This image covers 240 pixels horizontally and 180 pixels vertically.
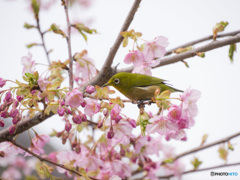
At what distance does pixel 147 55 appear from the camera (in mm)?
1612

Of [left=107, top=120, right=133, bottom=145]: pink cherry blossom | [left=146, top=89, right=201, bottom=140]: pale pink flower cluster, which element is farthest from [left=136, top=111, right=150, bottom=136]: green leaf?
[left=107, top=120, right=133, bottom=145]: pink cherry blossom

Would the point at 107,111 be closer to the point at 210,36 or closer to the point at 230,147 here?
the point at 210,36

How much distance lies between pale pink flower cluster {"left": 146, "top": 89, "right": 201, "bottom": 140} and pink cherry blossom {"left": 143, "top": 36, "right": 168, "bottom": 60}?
21.6 inches

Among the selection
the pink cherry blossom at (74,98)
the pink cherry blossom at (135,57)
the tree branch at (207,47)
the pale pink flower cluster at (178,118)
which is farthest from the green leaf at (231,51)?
the pink cherry blossom at (74,98)

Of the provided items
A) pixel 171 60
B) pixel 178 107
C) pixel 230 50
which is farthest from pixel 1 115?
pixel 230 50

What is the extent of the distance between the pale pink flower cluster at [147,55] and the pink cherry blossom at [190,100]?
1.62ft

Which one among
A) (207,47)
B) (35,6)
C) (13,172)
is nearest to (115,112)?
(207,47)

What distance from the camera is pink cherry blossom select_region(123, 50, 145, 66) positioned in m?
1.62

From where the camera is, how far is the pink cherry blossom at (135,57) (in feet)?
5.33

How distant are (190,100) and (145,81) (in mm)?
511

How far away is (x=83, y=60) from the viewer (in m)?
1.84

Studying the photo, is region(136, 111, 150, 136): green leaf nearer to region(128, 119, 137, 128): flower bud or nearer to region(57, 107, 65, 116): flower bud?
region(128, 119, 137, 128): flower bud

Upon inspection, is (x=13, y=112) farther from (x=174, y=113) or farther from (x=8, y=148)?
(x=174, y=113)

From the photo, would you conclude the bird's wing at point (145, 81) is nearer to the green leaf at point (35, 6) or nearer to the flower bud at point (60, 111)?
the flower bud at point (60, 111)
